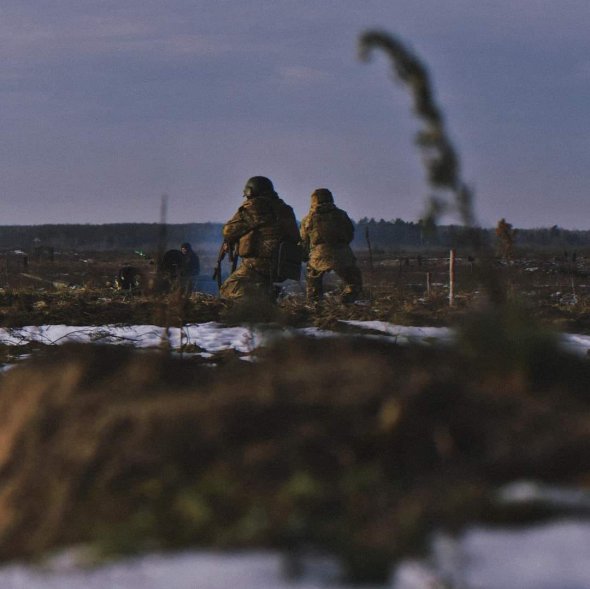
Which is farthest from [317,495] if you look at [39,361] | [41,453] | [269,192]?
[269,192]

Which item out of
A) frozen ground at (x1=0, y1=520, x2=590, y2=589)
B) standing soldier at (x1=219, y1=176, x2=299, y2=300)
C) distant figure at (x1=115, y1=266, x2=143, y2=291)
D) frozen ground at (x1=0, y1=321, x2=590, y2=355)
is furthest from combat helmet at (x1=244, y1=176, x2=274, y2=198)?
frozen ground at (x1=0, y1=520, x2=590, y2=589)

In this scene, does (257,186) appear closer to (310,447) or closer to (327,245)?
(327,245)

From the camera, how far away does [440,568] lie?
124 inches

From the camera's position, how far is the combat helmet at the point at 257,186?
48.4 feet

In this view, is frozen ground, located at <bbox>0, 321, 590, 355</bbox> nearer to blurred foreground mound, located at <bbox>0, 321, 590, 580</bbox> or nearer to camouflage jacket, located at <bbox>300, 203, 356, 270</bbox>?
camouflage jacket, located at <bbox>300, 203, 356, 270</bbox>

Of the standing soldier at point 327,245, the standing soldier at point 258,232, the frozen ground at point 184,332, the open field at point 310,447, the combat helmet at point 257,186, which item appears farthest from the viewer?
the standing soldier at point 327,245

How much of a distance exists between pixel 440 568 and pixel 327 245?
12448 millimetres

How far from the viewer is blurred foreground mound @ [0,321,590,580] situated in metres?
3.41

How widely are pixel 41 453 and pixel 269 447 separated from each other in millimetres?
1005

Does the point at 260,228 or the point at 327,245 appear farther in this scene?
the point at 327,245

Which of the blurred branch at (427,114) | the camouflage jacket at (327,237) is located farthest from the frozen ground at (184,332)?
the blurred branch at (427,114)

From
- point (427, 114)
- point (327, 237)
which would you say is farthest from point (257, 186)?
point (427, 114)

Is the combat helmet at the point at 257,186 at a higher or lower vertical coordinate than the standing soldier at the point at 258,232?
higher

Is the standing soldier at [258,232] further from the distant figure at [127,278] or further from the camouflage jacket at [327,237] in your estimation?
the distant figure at [127,278]
